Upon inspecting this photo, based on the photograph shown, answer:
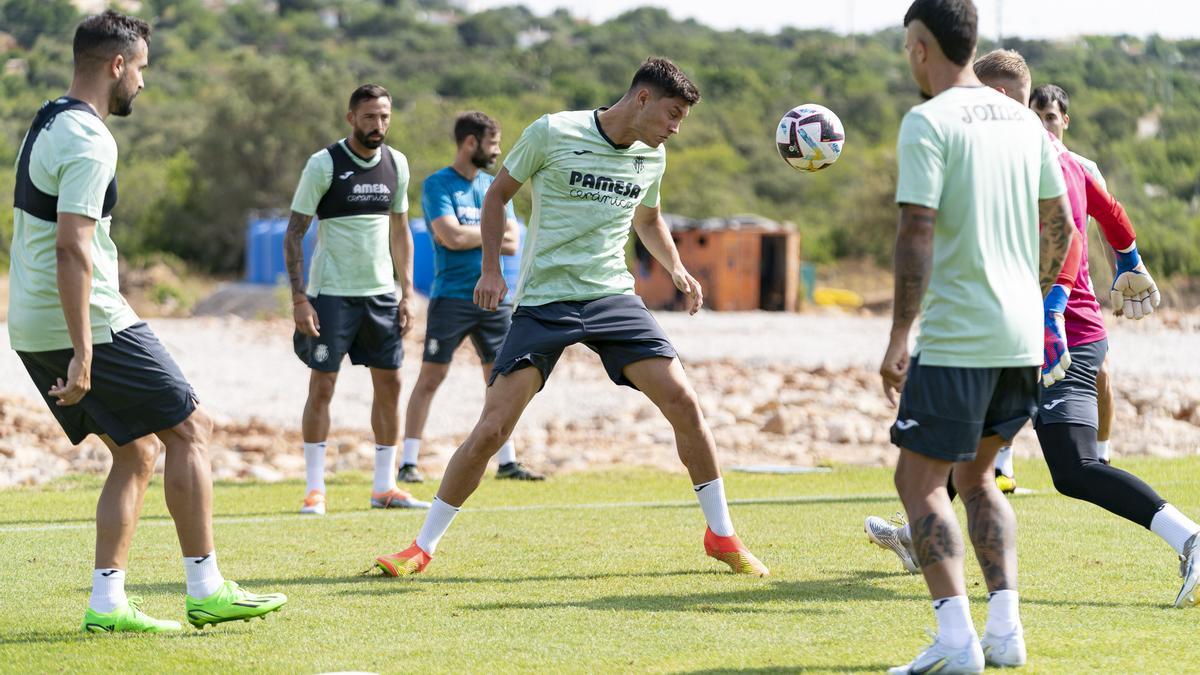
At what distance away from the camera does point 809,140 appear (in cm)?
806

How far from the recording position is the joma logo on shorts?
6.79m

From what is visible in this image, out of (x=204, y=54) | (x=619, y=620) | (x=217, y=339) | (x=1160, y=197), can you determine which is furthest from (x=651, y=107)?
(x=204, y=54)

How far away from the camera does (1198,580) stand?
230 inches

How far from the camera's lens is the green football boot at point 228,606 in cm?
550

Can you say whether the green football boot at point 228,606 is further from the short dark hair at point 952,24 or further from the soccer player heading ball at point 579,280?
the short dark hair at point 952,24

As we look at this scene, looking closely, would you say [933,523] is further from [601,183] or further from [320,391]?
[320,391]

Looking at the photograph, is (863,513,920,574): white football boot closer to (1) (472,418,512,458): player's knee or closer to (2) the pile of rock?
(1) (472,418,512,458): player's knee

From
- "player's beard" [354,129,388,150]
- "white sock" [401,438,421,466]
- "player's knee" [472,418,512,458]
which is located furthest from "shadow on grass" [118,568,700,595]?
"white sock" [401,438,421,466]

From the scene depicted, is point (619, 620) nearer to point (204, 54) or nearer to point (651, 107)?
point (651, 107)

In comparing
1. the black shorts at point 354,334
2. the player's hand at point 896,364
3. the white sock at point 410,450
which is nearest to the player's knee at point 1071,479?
the player's hand at point 896,364

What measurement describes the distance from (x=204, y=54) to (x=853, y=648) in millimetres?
116900

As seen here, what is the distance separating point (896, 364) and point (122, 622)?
3063mm

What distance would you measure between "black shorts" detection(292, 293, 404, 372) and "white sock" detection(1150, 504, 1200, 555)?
4959 millimetres

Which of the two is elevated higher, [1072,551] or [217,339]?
[1072,551]
